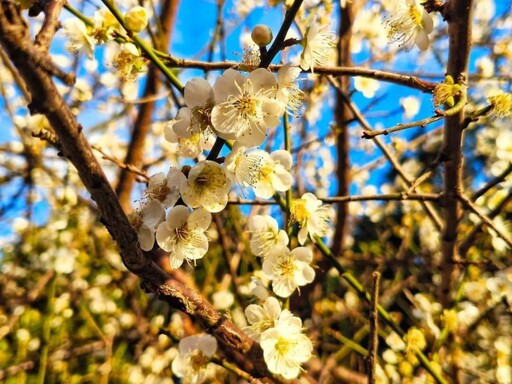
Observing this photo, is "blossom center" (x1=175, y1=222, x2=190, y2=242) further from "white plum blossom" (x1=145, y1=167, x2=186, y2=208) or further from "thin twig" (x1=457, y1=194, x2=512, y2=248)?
"thin twig" (x1=457, y1=194, x2=512, y2=248)

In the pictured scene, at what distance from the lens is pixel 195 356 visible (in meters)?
0.88

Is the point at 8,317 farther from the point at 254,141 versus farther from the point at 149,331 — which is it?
the point at 254,141

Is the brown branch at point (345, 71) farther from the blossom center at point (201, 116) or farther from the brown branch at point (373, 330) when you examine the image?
the brown branch at point (373, 330)

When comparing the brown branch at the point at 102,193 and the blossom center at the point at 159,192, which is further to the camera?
the blossom center at the point at 159,192

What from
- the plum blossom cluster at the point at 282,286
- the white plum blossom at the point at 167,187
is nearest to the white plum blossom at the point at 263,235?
the plum blossom cluster at the point at 282,286

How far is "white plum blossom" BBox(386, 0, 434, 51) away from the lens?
2.83ft

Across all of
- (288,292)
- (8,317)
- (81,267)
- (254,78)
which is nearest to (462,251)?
(288,292)

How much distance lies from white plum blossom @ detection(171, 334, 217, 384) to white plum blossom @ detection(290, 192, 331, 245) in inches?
10.4

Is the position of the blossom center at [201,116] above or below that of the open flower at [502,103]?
below

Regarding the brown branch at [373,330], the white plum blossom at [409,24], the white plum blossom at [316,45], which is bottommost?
the brown branch at [373,330]

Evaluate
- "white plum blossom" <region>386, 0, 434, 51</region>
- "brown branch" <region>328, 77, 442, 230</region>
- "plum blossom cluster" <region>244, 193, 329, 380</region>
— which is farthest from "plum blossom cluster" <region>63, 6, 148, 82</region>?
"brown branch" <region>328, 77, 442, 230</region>

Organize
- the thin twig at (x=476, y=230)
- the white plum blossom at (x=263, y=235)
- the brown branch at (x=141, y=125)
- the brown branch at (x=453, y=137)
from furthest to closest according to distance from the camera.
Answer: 1. the brown branch at (x=141, y=125)
2. the thin twig at (x=476, y=230)
3. the white plum blossom at (x=263, y=235)
4. the brown branch at (x=453, y=137)

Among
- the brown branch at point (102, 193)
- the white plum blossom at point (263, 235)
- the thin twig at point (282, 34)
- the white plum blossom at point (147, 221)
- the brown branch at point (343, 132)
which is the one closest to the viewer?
the brown branch at point (102, 193)

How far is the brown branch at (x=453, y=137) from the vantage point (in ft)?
2.63
